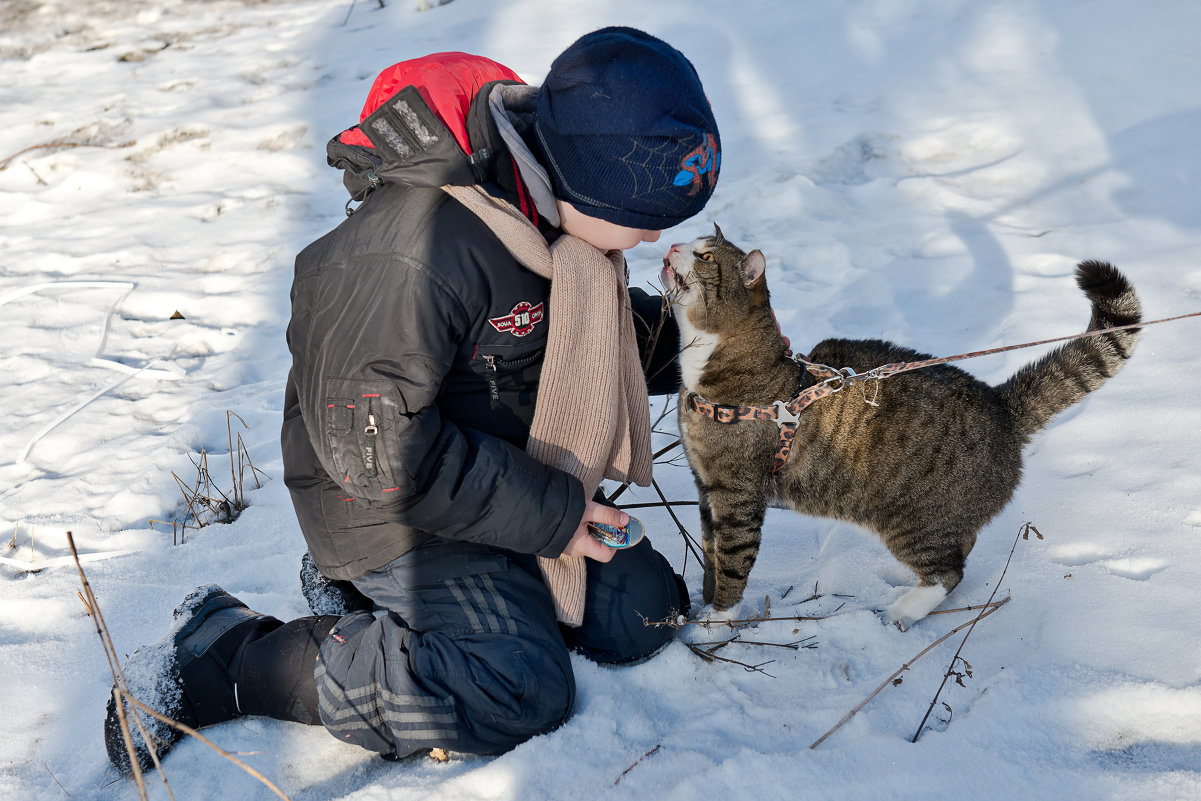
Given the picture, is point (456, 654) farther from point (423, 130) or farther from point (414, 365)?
point (423, 130)

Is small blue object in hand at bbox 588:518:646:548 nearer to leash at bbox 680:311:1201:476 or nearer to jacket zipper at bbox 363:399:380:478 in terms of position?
leash at bbox 680:311:1201:476

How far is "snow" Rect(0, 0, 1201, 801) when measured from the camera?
1912 millimetres

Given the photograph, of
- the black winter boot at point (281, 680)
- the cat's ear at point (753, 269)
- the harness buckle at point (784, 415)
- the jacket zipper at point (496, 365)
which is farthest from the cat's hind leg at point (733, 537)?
the black winter boot at point (281, 680)

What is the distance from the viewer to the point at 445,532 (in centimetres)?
205

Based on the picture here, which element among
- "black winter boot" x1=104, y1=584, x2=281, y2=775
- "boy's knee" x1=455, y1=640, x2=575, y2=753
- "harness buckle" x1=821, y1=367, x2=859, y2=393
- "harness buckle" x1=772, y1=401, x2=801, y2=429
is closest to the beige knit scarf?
"boy's knee" x1=455, y1=640, x2=575, y2=753

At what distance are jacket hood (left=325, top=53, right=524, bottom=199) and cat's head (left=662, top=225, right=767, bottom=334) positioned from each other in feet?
2.54

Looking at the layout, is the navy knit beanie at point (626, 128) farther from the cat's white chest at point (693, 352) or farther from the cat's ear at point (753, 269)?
the cat's white chest at point (693, 352)

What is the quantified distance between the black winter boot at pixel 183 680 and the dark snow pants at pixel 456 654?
27 centimetres

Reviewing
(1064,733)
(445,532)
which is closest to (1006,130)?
(1064,733)

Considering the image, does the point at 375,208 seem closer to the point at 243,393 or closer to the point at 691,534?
the point at 691,534

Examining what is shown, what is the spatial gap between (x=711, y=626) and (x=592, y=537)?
517 millimetres

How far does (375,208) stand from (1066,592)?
2.08 m

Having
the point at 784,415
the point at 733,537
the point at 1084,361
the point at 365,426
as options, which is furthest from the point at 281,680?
the point at 1084,361

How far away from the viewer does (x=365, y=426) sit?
1884mm
